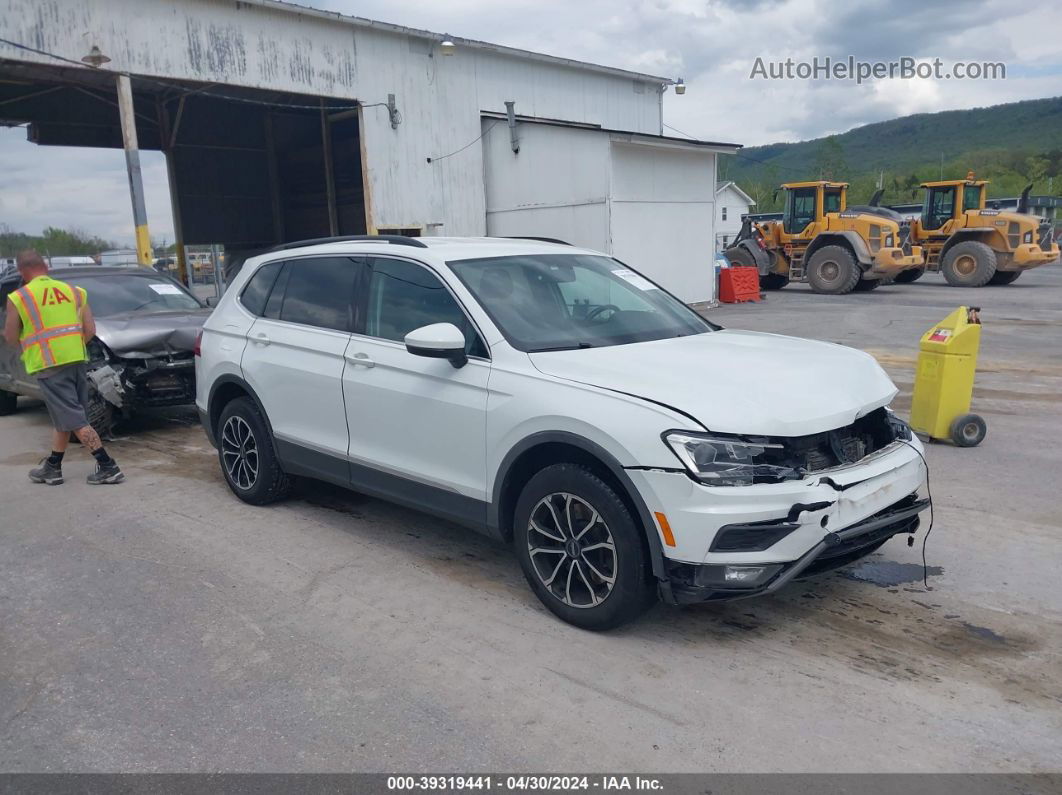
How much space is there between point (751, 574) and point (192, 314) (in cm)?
745

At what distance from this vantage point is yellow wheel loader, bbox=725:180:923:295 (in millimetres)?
22078

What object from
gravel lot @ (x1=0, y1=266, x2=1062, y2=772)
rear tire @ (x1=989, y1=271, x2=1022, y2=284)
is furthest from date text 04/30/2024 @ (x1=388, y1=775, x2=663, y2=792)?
rear tire @ (x1=989, y1=271, x2=1022, y2=284)

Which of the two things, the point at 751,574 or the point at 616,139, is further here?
the point at 616,139

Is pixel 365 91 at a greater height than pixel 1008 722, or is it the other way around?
pixel 365 91

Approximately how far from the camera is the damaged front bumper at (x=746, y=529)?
340 centimetres

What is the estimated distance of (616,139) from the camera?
17281 mm

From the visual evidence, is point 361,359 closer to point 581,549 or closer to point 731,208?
point 581,549

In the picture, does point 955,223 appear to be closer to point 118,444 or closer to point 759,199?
point 118,444

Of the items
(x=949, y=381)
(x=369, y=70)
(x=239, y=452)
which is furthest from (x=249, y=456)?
(x=369, y=70)

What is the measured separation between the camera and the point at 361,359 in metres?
4.93

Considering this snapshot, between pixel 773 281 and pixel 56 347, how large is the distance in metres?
22.5

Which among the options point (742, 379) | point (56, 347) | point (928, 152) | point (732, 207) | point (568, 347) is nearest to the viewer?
point (742, 379)

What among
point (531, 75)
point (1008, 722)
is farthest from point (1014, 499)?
point (531, 75)

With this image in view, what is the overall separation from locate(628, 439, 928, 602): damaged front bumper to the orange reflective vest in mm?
5096
